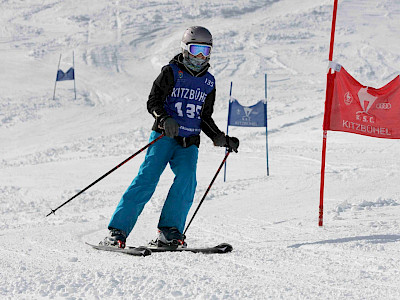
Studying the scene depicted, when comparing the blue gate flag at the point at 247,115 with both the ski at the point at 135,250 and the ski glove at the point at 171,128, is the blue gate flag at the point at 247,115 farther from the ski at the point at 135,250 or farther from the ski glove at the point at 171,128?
the ski at the point at 135,250

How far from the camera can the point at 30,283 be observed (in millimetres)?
2764

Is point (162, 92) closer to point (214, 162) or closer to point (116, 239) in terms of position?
point (116, 239)

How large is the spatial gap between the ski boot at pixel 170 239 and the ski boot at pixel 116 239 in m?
0.31

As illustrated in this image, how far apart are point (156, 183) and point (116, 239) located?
54 cm

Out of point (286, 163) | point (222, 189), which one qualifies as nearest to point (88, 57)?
point (286, 163)

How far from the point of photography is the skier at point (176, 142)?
415 cm

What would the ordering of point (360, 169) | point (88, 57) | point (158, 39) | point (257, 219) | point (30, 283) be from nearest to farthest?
point (30, 283) < point (257, 219) < point (360, 169) < point (88, 57) < point (158, 39)

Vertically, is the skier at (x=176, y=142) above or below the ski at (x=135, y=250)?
above

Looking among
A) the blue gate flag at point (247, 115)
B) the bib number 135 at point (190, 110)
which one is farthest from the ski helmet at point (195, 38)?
the blue gate flag at point (247, 115)

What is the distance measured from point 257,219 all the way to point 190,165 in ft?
5.96

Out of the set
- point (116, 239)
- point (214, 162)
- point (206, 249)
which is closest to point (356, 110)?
point (206, 249)

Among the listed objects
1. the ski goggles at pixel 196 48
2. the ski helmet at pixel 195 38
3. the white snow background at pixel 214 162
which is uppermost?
the ski helmet at pixel 195 38

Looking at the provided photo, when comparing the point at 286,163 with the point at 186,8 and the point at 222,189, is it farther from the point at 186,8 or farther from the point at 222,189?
the point at 186,8

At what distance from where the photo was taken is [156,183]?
4262mm
